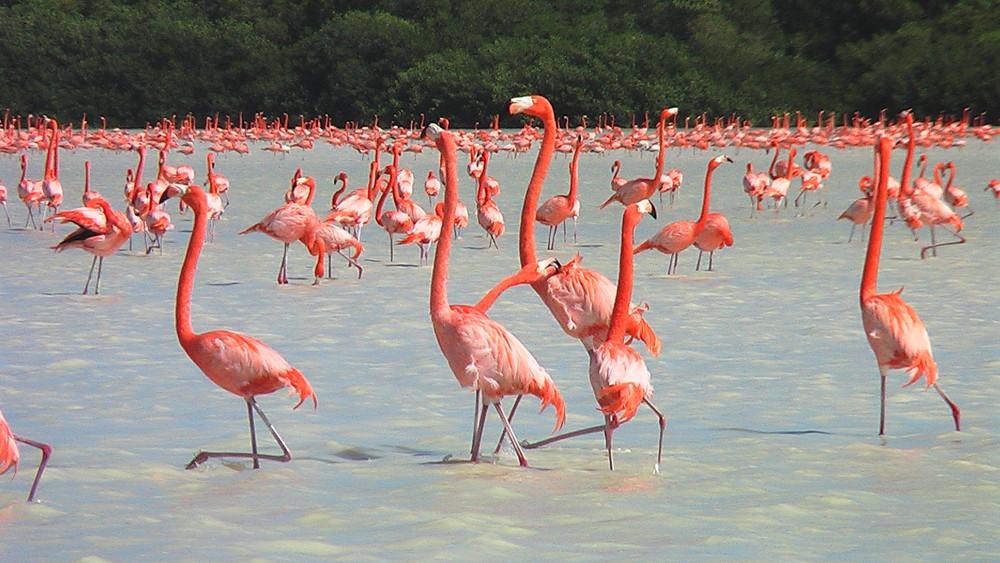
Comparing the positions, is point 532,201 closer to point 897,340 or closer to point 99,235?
point 897,340

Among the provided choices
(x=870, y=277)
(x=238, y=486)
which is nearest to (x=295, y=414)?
(x=238, y=486)

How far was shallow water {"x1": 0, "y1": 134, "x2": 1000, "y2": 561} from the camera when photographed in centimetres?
318

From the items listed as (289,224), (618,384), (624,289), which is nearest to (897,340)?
(624,289)

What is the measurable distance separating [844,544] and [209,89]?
35.1 meters

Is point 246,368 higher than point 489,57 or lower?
lower

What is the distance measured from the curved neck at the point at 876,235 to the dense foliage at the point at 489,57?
27743 mm

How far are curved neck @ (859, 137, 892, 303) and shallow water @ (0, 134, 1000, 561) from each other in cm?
43

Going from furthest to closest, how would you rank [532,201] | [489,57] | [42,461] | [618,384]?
[489,57]
[532,201]
[618,384]
[42,461]

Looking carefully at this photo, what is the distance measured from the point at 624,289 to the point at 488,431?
2.47 feet

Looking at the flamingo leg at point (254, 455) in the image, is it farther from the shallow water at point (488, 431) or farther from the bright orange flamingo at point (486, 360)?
the bright orange flamingo at point (486, 360)

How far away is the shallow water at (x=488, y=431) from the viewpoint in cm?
318

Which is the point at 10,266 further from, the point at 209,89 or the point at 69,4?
the point at 69,4

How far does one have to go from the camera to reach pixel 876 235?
5.02m

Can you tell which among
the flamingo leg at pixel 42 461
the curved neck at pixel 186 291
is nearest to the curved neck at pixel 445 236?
the curved neck at pixel 186 291
